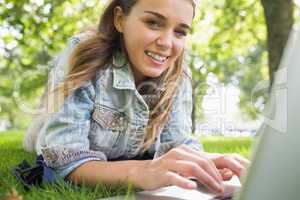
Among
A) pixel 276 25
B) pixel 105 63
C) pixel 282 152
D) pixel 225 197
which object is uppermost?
pixel 276 25

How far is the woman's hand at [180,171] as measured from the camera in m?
0.72

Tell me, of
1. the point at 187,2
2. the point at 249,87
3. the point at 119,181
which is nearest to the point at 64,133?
the point at 119,181

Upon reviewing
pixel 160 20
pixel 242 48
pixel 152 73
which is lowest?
pixel 152 73

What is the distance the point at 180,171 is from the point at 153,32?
1.55ft

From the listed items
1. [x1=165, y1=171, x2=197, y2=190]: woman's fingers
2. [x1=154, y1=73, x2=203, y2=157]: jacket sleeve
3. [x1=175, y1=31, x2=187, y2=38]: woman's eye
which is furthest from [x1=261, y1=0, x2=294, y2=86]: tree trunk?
[x1=165, y1=171, x2=197, y2=190]: woman's fingers

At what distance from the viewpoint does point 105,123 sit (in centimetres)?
110

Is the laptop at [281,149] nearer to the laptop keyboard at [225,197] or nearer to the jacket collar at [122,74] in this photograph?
the laptop keyboard at [225,197]

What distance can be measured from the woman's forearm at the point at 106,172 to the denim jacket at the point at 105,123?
0.06 ft

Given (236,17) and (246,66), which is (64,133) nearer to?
(236,17)

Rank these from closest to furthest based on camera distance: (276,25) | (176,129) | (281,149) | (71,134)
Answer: (281,149), (71,134), (176,129), (276,25)

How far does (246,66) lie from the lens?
995 centimetres

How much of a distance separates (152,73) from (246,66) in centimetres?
904

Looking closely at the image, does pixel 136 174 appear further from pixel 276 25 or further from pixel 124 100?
pixel 276 25

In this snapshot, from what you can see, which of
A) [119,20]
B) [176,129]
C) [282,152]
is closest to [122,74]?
[119,20]
